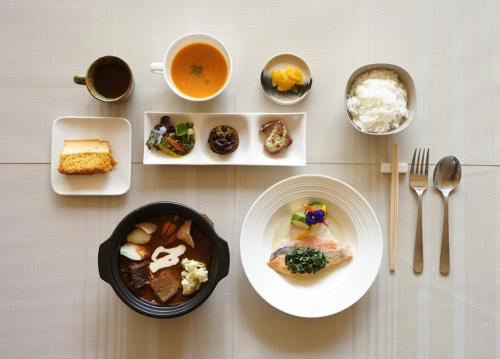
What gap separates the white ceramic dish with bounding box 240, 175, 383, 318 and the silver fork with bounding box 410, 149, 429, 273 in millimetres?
189

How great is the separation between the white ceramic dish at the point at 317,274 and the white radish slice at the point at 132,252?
1.11 ft

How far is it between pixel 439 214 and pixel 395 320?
43 centimetres

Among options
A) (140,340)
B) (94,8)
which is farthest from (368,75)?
(140,340)

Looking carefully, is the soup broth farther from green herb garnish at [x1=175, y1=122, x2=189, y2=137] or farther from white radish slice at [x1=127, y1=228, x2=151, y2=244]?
green herb garnish at [x1=175, y1=122, x2=189, y2=137]

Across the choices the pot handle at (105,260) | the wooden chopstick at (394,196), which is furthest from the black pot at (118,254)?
the wooden chopstick at (394,196)

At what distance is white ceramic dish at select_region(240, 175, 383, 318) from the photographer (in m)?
1.33

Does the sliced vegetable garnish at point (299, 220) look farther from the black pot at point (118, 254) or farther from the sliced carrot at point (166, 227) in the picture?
the sliced carrot at point (166, 227)

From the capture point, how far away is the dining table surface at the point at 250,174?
1419mm

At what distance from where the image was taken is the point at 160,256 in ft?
4.27

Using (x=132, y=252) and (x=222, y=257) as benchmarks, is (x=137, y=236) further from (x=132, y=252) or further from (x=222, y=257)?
(x=222, y=257)

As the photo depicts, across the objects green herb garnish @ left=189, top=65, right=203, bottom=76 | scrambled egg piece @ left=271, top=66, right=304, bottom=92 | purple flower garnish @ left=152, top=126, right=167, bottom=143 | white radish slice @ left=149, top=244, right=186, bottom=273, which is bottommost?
A: white radish slice @ left=149, top=244, right=186, bottom=273

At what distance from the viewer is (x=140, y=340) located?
1416 millimetres

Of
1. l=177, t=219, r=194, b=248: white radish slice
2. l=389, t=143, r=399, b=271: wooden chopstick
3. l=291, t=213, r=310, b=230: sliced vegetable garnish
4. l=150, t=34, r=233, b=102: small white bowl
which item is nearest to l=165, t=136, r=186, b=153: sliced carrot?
l=150, t=34, r=233, b=102: small white bowl

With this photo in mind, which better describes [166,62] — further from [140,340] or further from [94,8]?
[140,340]
